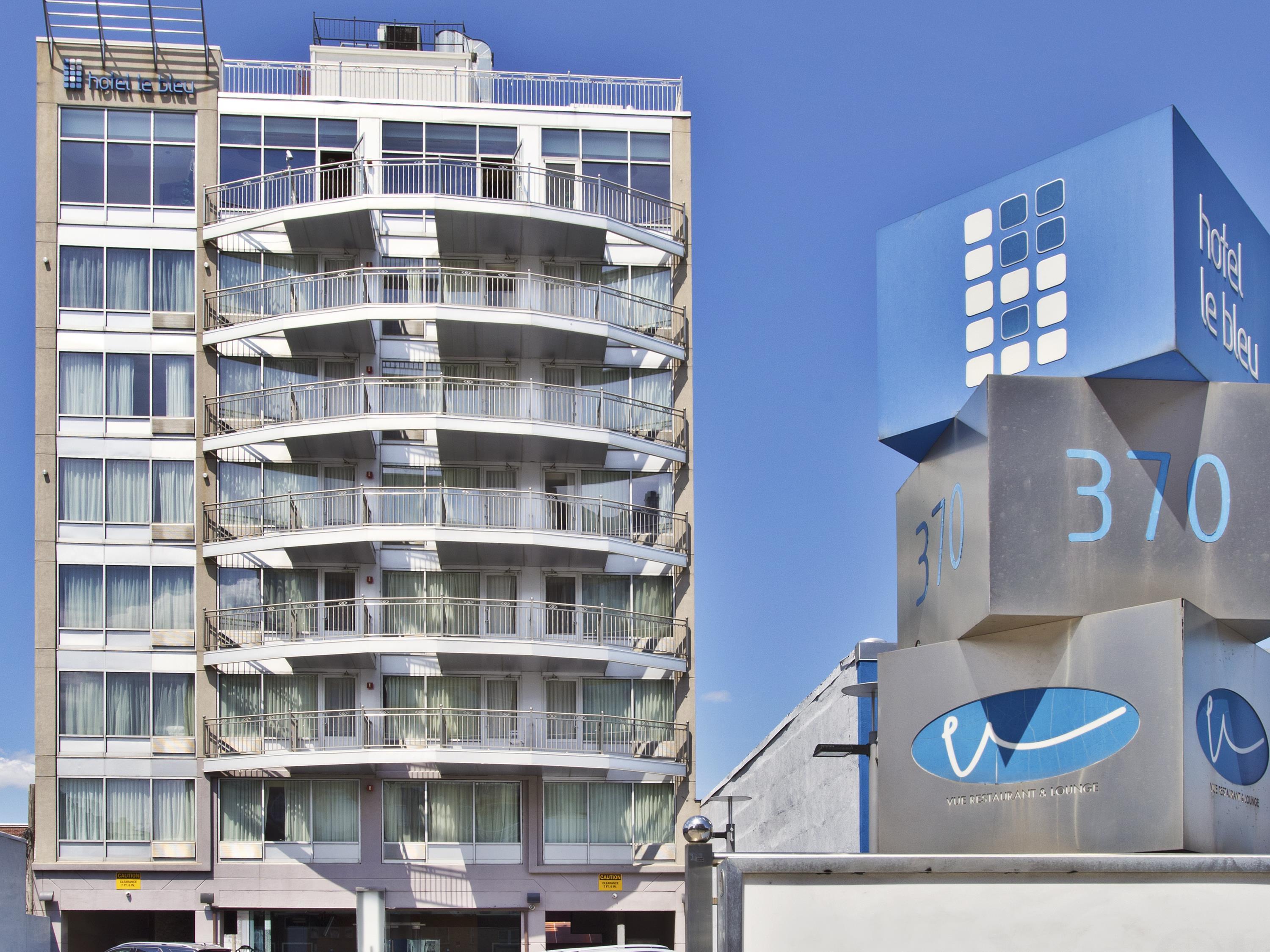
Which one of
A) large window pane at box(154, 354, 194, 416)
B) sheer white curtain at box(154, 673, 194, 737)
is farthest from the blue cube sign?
sheer white curtain at box(154, 673, 194, 737)

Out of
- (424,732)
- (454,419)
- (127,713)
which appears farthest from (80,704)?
(454,419)

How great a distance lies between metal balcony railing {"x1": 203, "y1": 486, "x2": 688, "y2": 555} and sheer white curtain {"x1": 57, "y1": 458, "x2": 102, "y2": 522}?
109 inches

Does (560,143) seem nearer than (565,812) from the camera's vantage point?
No

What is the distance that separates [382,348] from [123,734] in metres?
11.4

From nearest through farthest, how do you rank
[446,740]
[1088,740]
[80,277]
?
1. [1088,740]
2. [446,740]
3. [80,277]

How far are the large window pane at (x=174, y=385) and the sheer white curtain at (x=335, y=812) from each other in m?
9.90

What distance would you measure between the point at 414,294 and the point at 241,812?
13362 mm

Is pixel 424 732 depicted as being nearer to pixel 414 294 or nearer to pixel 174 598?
pixel 174 598

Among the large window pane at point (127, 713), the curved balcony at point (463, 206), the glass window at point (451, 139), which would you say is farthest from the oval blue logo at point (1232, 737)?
the large window pane at point (127, 713)

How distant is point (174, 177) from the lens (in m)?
38.7

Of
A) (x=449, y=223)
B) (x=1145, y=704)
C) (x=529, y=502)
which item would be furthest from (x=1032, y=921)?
(x=449, y=223)

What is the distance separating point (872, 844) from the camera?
19.2 metres

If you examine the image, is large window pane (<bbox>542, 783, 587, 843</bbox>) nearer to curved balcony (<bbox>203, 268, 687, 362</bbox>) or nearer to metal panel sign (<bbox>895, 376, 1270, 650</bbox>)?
curved balcony (<bbox>203, 268, 687, 362</bbox>)

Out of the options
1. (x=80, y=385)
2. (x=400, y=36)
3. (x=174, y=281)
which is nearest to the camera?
(x=80, y=385)
